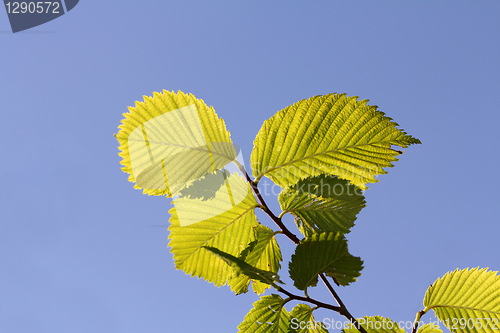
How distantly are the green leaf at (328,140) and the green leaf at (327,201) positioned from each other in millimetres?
71

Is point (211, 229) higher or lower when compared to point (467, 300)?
higher

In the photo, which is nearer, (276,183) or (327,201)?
(327,201)

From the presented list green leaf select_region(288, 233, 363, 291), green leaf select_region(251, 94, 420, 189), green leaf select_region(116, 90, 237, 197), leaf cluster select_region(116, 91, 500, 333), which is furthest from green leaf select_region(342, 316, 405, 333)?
green leaf select_region(116, 90, 237, 197)

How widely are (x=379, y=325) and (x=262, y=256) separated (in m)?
0.31

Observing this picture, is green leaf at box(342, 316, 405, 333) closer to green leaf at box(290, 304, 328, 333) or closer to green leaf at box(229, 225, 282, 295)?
green leaf at box(290, 304, 328, 333)

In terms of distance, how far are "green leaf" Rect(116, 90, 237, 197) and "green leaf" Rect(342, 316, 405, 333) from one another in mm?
490

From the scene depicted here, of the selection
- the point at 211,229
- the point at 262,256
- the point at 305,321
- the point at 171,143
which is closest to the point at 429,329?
the point at 305,321

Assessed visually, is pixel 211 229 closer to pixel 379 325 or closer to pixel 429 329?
pixel 379 325

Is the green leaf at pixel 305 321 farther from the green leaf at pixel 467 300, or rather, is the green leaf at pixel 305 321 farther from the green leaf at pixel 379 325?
the green leaf at pixel 467 300

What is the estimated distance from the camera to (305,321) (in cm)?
84

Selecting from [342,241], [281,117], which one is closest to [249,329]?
[342,241]

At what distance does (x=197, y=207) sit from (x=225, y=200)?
0.07 meters

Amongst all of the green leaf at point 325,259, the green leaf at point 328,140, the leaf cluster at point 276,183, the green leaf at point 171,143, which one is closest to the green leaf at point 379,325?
the leaf cluster at point 276,183

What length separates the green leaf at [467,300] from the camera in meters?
0.88
